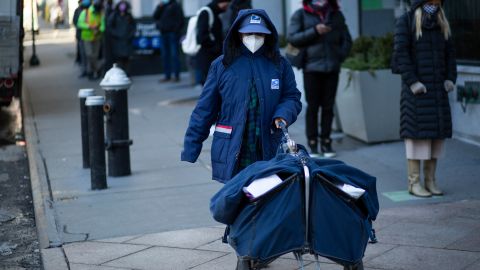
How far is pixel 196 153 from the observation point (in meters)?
5.93

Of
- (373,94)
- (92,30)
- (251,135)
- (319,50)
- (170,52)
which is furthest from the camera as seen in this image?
(92,30)

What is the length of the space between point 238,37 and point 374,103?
203 inches

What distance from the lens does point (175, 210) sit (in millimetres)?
8367

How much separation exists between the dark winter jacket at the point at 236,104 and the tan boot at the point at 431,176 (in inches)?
107

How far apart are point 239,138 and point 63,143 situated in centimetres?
699

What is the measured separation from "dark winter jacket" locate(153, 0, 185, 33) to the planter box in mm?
8424

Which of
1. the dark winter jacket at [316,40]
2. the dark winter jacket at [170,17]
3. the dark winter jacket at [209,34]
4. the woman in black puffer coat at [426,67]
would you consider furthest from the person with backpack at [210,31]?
the dark winter jacket at [170,17]

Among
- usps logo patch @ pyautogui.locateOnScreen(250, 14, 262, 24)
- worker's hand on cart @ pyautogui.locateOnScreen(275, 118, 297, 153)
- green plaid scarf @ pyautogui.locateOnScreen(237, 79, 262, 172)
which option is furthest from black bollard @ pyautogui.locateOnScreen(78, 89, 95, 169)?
worker's hand on cart @ pyautogui.locateOnScreen(275, 118, 297, 153)

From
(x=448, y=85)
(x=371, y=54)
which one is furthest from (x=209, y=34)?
(x=448, y=85)

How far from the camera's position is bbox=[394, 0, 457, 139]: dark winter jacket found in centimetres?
812

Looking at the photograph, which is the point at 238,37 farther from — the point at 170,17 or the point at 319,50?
the point at 170,17

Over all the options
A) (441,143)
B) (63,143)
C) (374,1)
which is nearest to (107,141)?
(63,143)

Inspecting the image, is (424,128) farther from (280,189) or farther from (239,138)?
(280,189)

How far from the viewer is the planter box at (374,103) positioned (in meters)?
10.8
